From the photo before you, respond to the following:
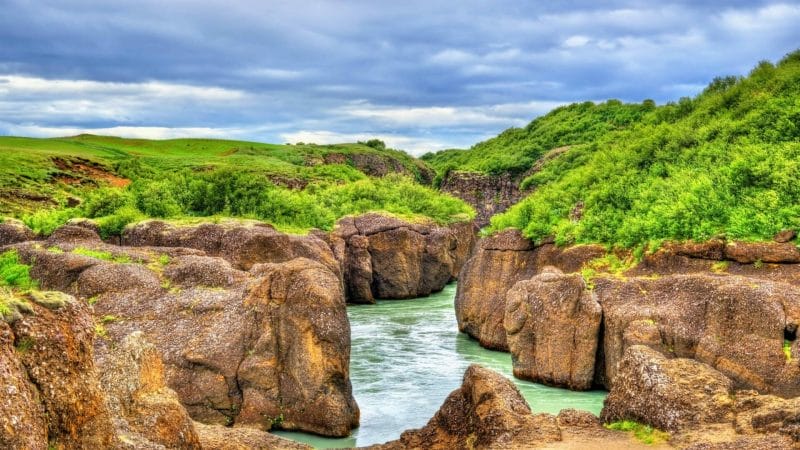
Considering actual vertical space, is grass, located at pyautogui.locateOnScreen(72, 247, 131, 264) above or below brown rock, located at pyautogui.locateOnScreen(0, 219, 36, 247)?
above

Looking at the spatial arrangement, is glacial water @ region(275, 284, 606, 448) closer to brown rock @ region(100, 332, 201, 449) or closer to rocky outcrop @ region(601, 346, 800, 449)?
rocky outcrop @ region(601, 346, 800, 449)

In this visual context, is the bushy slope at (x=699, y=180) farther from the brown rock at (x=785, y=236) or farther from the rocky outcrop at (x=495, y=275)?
the rocky outcrop at (x=495, y=275)

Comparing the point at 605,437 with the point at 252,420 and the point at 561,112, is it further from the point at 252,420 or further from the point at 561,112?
the point at 561,112

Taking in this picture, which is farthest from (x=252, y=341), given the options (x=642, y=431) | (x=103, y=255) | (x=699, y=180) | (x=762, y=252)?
(x=699, y=180)

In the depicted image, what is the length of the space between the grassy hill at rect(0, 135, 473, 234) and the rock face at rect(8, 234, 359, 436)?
47.3 feet

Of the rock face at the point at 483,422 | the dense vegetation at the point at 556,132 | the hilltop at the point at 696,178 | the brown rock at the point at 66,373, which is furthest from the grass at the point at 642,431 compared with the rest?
the dense vegetation at the point at 556,132

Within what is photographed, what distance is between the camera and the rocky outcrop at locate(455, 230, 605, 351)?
100.0ft

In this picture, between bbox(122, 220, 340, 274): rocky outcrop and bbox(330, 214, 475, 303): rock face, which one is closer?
bbox(122, 220, 340, 274): rocky outcrop

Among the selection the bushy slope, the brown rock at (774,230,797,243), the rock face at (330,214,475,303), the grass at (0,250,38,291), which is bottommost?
the rock face at (330,214,475,303)

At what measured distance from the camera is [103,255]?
77.7ft

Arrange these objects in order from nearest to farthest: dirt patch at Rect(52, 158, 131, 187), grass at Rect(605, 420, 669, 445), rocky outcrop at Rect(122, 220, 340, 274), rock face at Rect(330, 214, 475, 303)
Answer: grass at Rect(605, 420, 669, 445) → rocky outcrop at Rect(122, 220, 340, 274) → rock face at Rect(330, 214, 475, 303) → dirt patch at Rect(52, 158, 131, 187)

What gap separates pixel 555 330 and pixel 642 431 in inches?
349

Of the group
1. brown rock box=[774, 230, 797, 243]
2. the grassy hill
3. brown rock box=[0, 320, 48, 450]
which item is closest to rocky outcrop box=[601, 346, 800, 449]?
brown rock box=[774, 230, 797, 243]

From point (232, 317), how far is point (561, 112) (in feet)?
277
